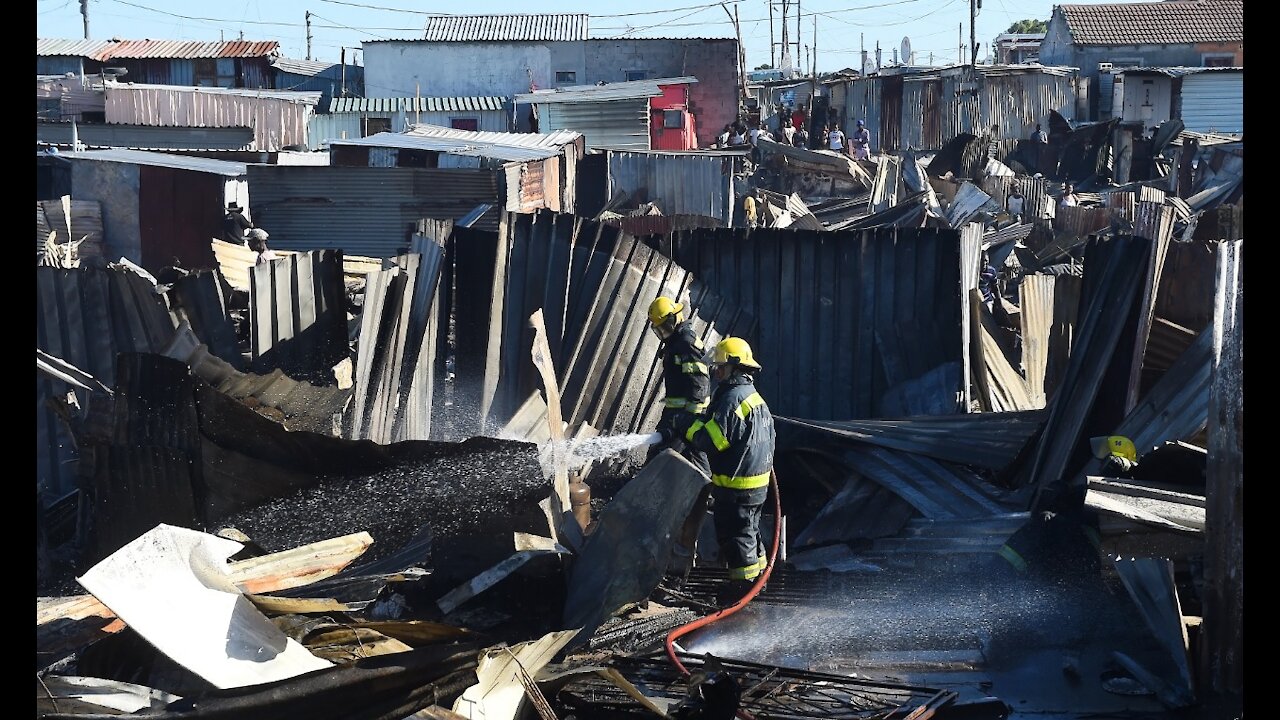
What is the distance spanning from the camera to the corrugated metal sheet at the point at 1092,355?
714cm

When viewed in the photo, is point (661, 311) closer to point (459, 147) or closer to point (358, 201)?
point (358, 201)

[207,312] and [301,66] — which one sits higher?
[301,66]

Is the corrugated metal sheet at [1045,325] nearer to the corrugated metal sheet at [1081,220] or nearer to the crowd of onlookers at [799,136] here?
the corrugated metal sheet at [1081,220]

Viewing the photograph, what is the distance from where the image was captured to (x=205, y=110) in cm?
2631

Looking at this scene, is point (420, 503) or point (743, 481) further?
point (420, 503)

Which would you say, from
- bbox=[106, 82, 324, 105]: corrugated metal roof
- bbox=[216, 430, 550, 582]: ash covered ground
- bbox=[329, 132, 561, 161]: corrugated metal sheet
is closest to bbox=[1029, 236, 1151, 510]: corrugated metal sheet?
bbox=[216, 430, 550, 582]: ash covered ground

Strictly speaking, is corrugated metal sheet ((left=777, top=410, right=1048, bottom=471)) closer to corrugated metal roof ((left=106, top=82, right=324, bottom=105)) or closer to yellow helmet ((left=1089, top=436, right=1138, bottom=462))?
yellow helmet ((left=1089, top=436, right=1138, bottom=462))

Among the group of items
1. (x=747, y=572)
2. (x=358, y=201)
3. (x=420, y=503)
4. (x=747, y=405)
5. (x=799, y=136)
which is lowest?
(x=747, y=572)

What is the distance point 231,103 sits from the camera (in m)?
26.2

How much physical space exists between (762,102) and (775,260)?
36.1 metres

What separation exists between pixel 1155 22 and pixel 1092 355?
38.4 m

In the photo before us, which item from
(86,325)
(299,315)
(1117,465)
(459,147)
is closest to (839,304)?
(1117,465)

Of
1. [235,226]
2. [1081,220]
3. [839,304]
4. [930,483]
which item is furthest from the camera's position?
[1081,220]
